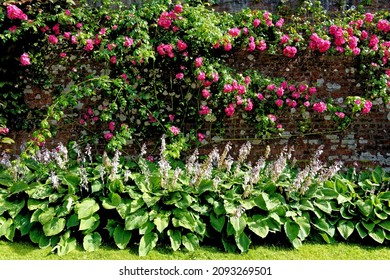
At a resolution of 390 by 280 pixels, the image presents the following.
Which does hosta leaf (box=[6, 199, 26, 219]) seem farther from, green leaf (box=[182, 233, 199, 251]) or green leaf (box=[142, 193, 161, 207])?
green leaf (box=[182, 233, 199, 251])

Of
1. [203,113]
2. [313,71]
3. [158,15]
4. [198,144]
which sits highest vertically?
[158,15]

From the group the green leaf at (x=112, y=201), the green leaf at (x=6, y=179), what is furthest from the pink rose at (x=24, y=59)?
the green leaf at (x=112, y=201)

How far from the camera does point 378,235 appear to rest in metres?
4.79

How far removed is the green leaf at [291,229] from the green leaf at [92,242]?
1.79 meters

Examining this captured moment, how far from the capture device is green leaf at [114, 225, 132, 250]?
14.6ft

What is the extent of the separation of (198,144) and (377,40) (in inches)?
111

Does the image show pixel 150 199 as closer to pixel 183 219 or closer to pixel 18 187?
pixel 183 219

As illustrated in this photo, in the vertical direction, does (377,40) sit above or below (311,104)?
above

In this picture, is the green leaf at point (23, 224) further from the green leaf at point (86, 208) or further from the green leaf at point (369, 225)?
the green leaf at point (369, 225)

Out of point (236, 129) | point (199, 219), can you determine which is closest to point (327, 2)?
point (236, 129)

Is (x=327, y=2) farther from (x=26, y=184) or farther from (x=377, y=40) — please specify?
(x=26, y=184)

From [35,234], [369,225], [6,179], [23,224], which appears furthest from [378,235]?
[6,179]

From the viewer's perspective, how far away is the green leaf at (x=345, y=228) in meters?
4.80

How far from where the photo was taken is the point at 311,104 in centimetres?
670
